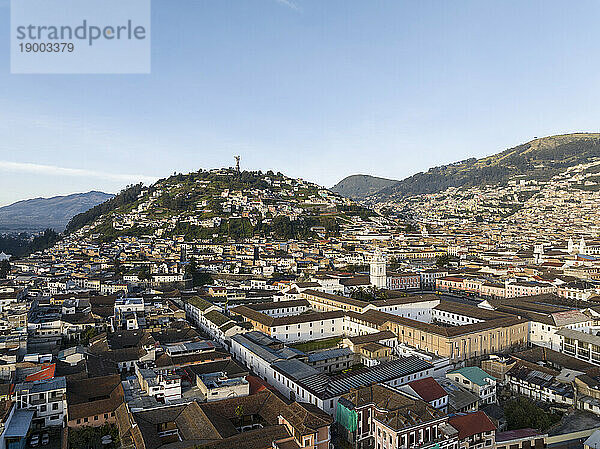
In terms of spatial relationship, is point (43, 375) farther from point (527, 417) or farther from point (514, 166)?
point (514, 166)

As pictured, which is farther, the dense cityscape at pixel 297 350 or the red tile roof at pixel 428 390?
the red tile roof at pixel 428 390

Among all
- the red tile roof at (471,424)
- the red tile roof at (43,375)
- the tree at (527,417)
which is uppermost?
the red tile roof at (43,375)

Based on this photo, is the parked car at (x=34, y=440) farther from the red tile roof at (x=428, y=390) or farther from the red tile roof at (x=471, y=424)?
the red tile roof at (x=471, y=424)

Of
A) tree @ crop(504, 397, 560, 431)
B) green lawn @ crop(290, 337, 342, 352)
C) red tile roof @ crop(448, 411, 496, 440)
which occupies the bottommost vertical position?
tree @ crop(504, 397, 560, 431)

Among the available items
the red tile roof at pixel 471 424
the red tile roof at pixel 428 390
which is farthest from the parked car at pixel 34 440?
the red tile roof at pixel 471 424

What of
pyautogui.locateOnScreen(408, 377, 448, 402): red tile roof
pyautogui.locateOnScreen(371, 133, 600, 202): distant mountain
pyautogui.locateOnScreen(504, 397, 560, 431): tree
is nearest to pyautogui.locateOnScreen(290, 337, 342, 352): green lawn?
pyautogui.locateOnScreen(408, 377, 448, 402): red tile roof

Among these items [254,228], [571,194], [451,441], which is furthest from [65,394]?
[571,194]

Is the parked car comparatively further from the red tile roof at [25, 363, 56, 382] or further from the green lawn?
the green lawn
